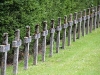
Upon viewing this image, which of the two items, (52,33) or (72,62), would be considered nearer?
(72,62)

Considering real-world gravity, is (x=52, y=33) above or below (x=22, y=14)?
below

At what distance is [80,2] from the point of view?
1981 cm

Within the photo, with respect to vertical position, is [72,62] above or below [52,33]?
below

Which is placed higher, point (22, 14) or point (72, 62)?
point (22, 14)

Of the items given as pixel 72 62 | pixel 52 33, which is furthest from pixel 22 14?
pixel 72 62

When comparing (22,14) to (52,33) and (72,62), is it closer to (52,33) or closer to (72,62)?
(52,33)

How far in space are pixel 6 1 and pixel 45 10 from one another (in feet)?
10.5

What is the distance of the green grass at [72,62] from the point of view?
430 inches

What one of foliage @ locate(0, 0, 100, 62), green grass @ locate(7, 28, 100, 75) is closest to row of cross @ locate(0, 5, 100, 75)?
green grass @ locate(7, 28, 100, 75)

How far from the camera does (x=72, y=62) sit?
12328 millimetres

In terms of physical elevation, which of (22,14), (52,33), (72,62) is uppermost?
(22,14)

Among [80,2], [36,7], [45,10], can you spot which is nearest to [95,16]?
[80,2]

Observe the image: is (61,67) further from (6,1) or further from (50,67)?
(6,1)

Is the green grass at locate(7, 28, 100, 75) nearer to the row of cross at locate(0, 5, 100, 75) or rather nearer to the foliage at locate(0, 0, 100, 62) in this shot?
the row of cross at locate(0, 5, 100, 75)
